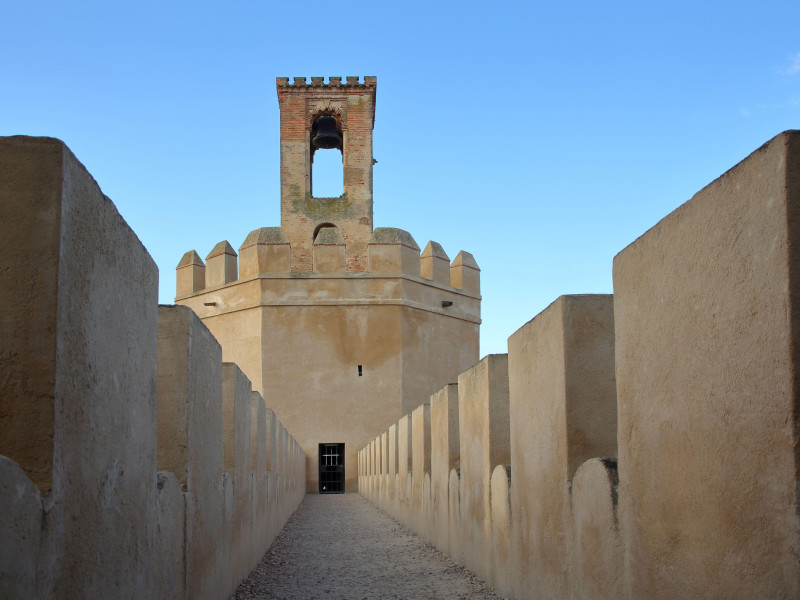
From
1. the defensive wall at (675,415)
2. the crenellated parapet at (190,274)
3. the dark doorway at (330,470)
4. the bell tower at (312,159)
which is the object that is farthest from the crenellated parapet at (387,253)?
the defensive wall at (675,415)

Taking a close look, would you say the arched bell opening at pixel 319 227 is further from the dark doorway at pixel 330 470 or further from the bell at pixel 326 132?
the dark doorway at pixel 330 470

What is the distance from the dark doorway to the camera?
26.1 m

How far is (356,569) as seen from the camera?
824cm

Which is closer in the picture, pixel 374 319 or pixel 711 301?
pixel 711 301

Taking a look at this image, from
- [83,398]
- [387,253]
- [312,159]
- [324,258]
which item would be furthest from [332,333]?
[83,398]

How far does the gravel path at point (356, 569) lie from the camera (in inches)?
266

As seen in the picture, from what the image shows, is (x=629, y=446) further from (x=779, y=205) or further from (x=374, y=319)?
(x=374, y=319)

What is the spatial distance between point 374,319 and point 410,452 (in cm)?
1395


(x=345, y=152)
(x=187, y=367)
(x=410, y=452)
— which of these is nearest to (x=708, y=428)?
(x=187, y=367)

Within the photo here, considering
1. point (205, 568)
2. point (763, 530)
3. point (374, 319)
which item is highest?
point (374, 319)

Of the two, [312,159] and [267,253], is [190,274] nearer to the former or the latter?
[267,253]

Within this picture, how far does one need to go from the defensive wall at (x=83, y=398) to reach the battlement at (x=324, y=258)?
21.8m

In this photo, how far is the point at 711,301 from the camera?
2791 mm

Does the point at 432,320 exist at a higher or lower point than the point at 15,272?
higher
